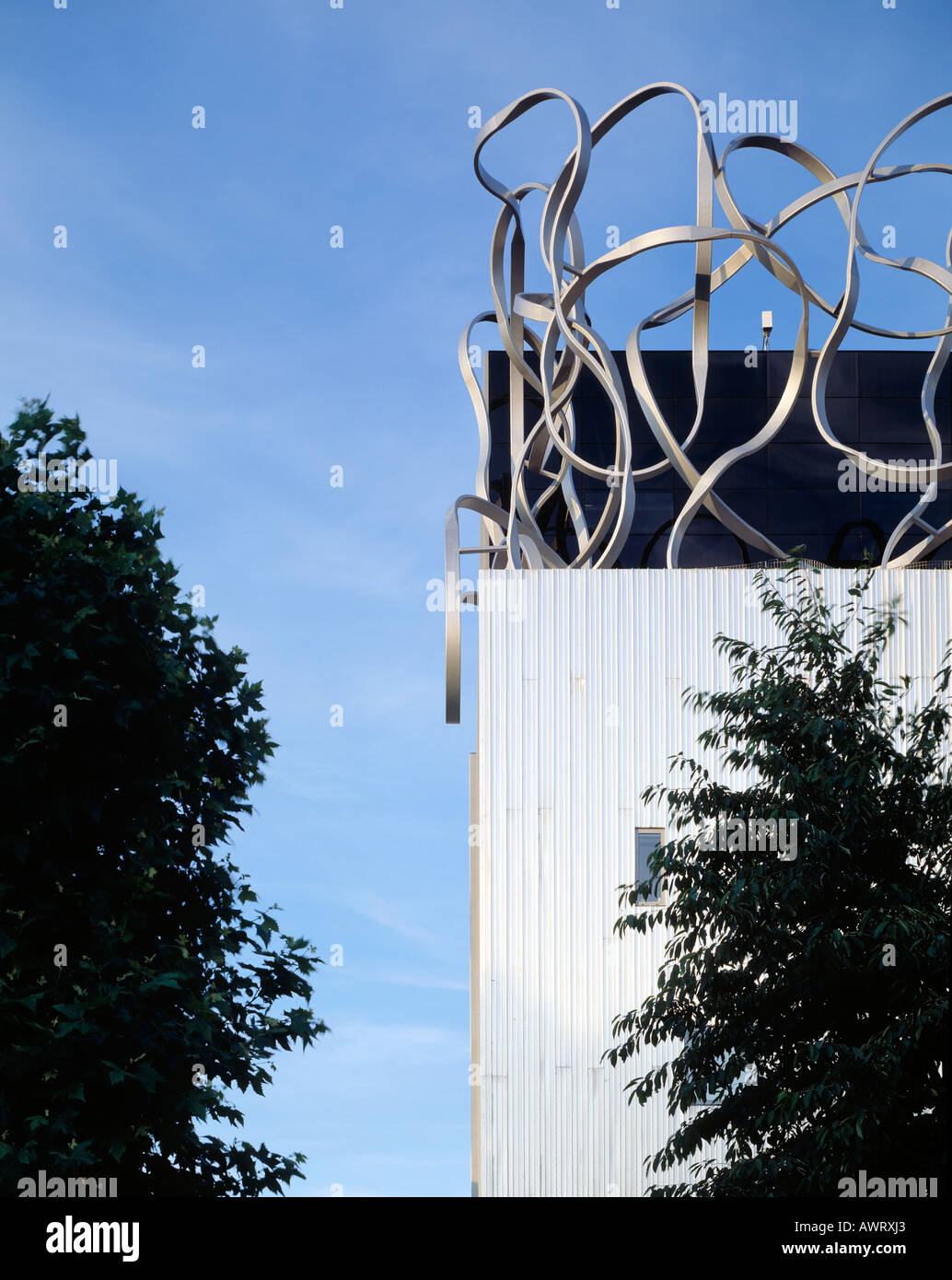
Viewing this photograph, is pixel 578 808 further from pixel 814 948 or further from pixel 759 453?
pixel 759 453

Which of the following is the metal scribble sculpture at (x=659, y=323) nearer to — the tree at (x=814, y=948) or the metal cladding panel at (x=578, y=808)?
the metal cladding panel at (x=578, y=808)

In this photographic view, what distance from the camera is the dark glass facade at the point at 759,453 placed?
37.7m

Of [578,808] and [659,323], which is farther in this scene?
[659,323]

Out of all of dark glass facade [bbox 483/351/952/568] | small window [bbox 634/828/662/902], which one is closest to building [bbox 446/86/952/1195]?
small window [bbox 634/828/662/902]

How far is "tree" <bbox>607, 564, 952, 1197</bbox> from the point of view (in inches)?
536

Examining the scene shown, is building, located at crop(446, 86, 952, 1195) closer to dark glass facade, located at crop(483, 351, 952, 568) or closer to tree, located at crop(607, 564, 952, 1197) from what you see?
tree, located at crop(607, 564, 952, 1197)

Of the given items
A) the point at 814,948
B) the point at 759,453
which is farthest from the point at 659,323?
the point at 814,948

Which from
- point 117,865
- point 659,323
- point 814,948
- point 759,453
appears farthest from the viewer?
point 759,453

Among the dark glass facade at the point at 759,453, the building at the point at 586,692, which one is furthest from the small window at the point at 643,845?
the dark glass facade at the point at 759,453

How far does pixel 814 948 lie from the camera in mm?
13984

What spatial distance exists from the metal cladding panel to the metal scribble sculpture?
47.5 inches

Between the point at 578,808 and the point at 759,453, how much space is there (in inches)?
781

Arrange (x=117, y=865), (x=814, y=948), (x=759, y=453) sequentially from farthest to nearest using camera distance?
(x=759, y=453), (x=117, y=865), (x=814, y=948)

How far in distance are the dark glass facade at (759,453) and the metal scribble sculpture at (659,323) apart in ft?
32.9
